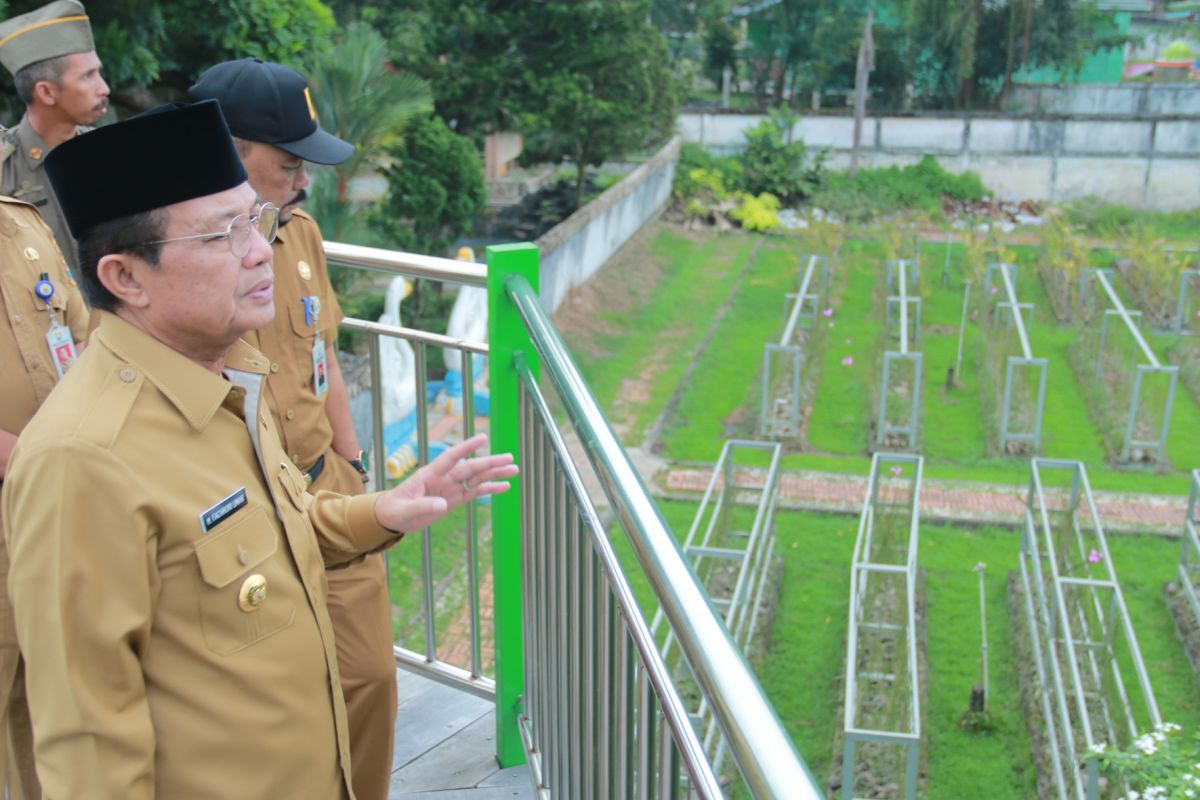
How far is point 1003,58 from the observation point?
2577 centimetres

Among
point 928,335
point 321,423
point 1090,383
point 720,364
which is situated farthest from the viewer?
point 928,335

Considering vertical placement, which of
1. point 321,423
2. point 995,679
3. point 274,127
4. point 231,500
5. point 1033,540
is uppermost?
point 274,127

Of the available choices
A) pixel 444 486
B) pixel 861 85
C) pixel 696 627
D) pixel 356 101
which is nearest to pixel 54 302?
pixel 444 486

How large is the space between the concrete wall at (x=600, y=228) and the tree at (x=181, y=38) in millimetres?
3217

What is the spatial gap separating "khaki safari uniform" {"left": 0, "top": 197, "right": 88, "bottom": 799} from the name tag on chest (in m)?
0.54

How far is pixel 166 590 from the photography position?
3.92 ft

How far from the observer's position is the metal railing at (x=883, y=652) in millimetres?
5337

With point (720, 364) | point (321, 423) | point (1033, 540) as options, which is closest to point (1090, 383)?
point (720, 364)

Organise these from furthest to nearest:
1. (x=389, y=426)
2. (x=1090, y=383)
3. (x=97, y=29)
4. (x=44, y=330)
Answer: (x=1090, y=383)
(x=389, y=426)
(x=97, y=29)
(x=44, y=330)

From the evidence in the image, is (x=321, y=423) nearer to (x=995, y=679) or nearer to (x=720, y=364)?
(x=995, y=679)

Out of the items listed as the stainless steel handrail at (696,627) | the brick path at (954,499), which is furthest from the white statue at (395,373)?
the stainless steel handrail at (696,627)

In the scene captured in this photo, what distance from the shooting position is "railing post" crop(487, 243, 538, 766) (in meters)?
1.93

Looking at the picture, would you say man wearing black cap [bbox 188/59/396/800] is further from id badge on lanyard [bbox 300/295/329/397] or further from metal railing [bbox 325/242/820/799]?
metal railing [bbox 325/242/820/799]

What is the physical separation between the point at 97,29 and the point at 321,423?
5.72 m
